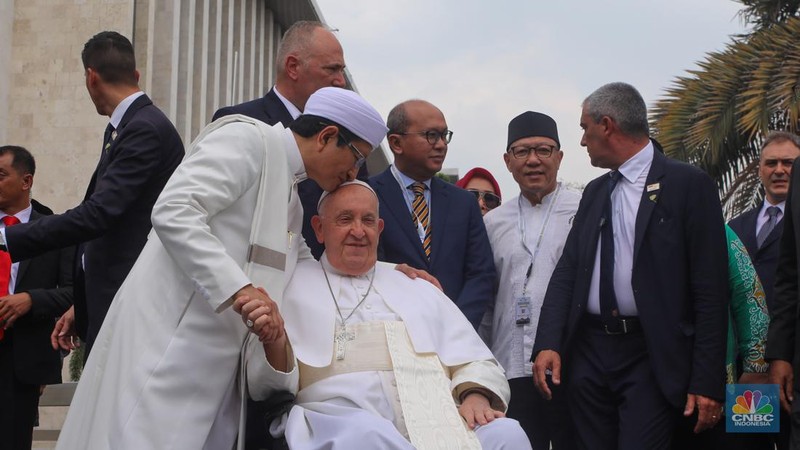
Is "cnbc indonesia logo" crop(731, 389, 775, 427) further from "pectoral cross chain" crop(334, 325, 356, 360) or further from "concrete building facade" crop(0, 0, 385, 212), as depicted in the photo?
"concrete building facade" crop(0, 0, 385, 212)

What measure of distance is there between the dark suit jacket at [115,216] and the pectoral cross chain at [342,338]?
1135 millimetres

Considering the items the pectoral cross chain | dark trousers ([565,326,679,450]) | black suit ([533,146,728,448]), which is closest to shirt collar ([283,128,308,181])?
the pectoral cross chain

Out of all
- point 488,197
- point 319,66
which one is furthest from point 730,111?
point 319,66

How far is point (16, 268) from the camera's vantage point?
21.6ft

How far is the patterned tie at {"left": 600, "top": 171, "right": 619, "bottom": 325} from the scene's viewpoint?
17.3 feet

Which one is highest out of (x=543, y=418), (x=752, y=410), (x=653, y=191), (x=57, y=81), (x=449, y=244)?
(x=57, y=81)

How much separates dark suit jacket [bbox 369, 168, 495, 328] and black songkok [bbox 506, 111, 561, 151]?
0.52 m

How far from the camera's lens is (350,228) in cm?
474

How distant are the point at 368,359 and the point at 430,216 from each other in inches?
67.2

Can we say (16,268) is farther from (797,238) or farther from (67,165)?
(67,165)

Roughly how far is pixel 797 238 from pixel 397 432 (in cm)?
219

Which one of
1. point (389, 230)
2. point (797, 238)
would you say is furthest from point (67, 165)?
point (797, 238)

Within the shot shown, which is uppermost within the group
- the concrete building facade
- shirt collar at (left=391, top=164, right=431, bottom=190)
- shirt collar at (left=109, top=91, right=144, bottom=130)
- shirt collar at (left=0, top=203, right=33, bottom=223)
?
the concrete building facade

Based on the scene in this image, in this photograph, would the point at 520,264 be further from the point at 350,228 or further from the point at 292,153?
the point at 292,153
